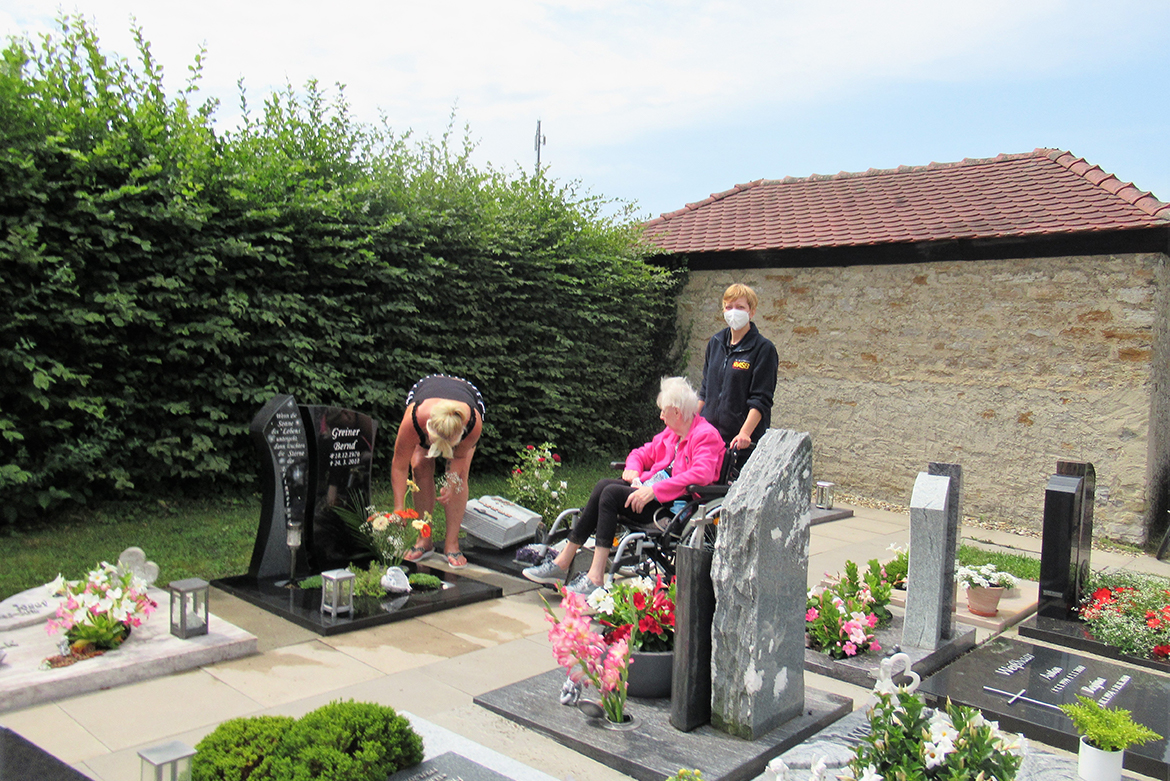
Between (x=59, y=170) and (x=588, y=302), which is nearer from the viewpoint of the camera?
(x=59, y=170)

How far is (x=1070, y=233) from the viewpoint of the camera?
7.61m

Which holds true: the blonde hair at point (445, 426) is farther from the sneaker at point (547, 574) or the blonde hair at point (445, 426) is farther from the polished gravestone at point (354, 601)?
the sneaker at point (547, 574)

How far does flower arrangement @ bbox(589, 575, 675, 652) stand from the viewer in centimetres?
324

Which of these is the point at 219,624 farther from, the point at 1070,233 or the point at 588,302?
the point at 1070,233

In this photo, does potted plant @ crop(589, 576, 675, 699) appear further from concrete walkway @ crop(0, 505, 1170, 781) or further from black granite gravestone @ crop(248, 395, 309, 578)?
black granite gravestone @ crop(248, 395, 309, 578)

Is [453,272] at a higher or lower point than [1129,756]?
higher

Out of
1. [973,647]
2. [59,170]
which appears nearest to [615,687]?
[973,647]

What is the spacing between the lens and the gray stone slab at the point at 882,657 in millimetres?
3777

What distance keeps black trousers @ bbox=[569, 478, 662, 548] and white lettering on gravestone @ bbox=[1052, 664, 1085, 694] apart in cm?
208

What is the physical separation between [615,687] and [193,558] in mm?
3493

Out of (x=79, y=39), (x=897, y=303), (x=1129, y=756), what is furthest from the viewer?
(x=897, y=303)

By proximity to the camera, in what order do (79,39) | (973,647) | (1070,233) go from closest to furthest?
(973,647) → (79,39) → (1070,233)

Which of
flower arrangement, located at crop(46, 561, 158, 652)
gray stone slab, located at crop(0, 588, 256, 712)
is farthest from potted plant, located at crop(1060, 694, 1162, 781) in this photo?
flower arrangement, located at crop(46, 561, 158, 652)

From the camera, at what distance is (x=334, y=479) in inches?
201
